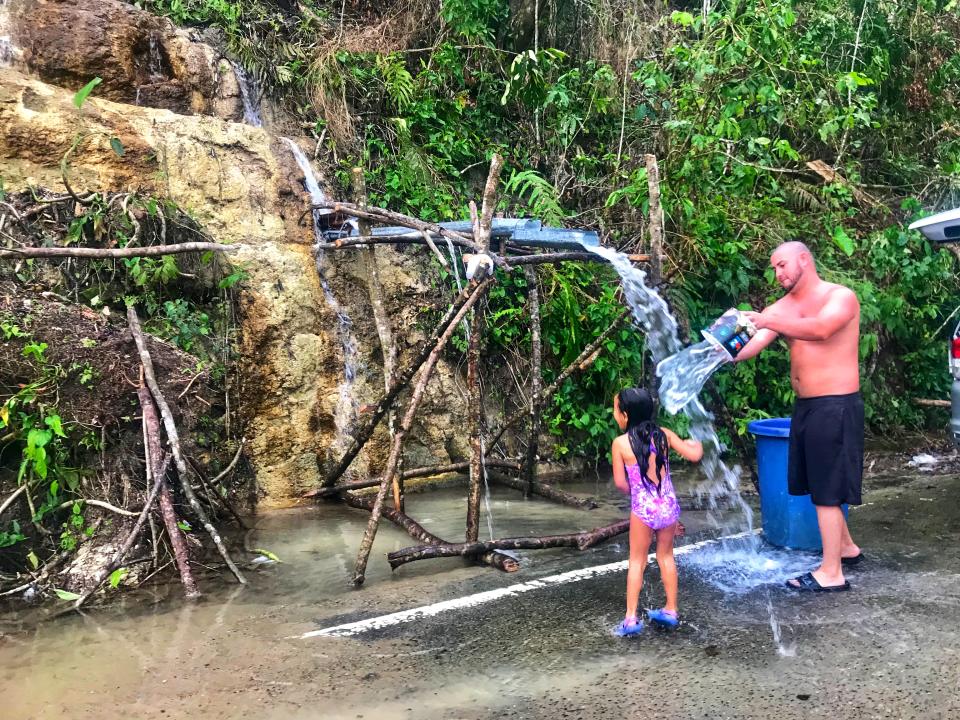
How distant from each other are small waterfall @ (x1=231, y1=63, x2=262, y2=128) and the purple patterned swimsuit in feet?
22.1

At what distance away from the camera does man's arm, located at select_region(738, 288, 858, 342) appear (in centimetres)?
425

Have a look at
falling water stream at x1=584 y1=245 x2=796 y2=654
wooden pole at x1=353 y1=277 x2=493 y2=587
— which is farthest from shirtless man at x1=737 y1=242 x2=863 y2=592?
wooden pole at x1=353 y1=277 x2=493 y2=587

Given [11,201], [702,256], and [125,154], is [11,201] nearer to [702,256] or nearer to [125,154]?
[125,154]

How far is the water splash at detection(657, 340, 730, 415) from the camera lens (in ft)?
14.7

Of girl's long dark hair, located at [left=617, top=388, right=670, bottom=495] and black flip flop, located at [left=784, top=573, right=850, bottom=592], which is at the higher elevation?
girl's long dark hair, located at [left=617, top=388, right=670, bottom=495]

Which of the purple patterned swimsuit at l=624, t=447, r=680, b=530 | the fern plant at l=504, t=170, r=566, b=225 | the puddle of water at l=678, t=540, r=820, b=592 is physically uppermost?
the fern plant at l=504, t=170, r=566, b=225

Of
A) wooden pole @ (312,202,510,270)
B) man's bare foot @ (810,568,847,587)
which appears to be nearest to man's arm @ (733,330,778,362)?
man's bare foot @ (810,568,847,587)

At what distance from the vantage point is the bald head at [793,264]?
4.36m

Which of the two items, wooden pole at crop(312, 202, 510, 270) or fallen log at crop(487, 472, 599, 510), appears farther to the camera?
fallen log at crop(487, 472, 599, 510)

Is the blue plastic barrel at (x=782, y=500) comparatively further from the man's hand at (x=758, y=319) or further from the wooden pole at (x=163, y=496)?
the wooden pole at (x=163, y=496)

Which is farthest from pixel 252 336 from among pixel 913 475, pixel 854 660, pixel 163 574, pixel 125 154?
pixel 913 475

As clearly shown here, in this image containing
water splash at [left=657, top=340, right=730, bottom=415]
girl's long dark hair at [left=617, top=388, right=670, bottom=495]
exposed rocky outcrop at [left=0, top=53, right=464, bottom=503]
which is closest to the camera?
girl's long dark hair at [left=617, top=388, right=670, bottom=495]

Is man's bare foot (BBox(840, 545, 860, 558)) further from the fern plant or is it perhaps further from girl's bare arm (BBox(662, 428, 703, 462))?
the fern plant

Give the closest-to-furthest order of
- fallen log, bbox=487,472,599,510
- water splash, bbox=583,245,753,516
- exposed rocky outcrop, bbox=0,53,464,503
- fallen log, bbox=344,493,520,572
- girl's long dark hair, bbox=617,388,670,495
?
girl's long dark hair, bbox=617,388,670,495 → fallen log, bbox=344,493,520,572 → water splash, bbox=583,245,753,516 → fallen log, bbox=487,472,599,510 → exposed rocky outcrop, bbox=0,53,464,503
